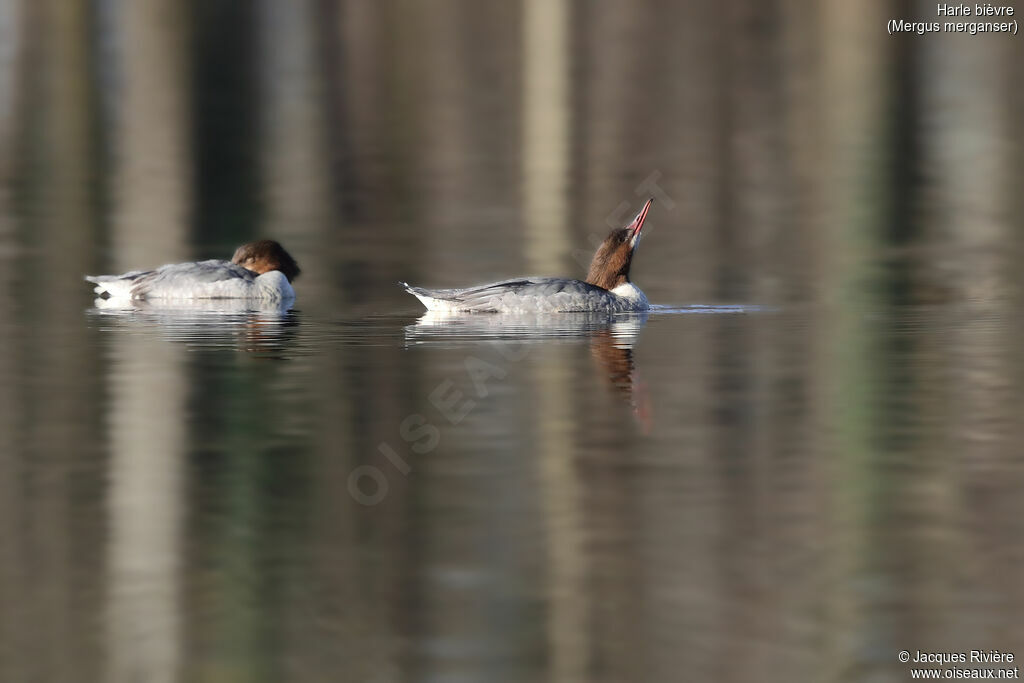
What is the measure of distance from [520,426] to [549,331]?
4.34 meters

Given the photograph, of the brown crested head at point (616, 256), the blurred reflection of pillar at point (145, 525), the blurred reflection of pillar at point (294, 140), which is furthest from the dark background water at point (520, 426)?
the brown crested head at point (616, 256)

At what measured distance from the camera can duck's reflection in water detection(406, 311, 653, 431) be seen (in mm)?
14289

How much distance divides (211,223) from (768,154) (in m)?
9.96

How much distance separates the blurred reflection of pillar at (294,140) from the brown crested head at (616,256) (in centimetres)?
365

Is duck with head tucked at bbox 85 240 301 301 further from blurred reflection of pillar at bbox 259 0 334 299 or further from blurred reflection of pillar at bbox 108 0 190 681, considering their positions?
blurred reflection of pillar at bbox 108 0 190 681

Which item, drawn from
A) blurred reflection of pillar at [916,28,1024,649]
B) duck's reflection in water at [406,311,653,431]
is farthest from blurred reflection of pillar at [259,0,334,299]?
blurred reflection of pillar at [916,28,1024,649]

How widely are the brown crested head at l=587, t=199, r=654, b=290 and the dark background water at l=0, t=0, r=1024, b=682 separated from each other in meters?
0.78

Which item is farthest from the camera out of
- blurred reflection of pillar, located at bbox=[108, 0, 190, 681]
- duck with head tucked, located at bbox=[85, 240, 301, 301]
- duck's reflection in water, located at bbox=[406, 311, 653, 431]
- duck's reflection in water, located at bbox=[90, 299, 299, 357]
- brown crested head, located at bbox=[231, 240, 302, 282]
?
brown crested head, located at bbox=[231, 240, 302, 282]

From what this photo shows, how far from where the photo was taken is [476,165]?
3083 cm

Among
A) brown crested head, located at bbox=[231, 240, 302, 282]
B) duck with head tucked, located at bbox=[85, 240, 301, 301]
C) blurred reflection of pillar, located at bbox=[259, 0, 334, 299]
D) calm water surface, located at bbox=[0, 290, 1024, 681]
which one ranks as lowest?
calm water surface, located at bbox=[0, 290, 1024, 681]

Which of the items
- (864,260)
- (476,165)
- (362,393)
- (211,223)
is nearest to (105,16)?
(476,165)

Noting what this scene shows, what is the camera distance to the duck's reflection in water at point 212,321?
15336mm

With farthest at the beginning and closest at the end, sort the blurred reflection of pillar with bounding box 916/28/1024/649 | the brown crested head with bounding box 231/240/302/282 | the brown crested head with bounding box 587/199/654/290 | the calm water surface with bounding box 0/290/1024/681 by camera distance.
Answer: the brown crested head with bounding box 231/240/302/282, the brown crested head with bounding box 587/199/654/290, the blurred reflection of pillar with bounding box 916/28/1024/649, the calm water surface with bounding box 0/290/1024/681

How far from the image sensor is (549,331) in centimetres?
1585
